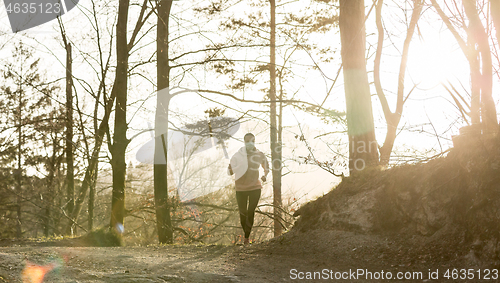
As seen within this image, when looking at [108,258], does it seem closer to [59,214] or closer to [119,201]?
[119,201]

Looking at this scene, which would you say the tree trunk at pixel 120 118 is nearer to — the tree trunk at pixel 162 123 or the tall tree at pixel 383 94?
the tree trunk at pixel 162 123

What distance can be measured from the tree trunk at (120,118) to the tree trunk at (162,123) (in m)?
0.88

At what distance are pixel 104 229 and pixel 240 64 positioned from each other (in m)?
5.94

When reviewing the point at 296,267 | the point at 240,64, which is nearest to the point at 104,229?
the point at 240,64

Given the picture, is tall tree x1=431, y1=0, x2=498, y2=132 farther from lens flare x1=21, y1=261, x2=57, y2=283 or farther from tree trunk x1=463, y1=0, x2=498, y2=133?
lens flare x1=21, y1=261, x2=57, y2=283

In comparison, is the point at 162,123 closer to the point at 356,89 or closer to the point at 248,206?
the point at 248,206

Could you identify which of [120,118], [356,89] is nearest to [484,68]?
[356,89]

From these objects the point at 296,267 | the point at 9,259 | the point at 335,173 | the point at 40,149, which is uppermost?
the point at 40,149

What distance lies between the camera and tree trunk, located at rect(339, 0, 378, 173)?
7.04 meters

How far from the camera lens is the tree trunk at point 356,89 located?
7039 millimetres

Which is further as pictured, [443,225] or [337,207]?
[337,207]

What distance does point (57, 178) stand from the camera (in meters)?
19.2

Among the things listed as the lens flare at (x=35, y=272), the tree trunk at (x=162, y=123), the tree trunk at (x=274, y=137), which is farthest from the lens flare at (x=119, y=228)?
the tree trunk at (x=274, y=137)

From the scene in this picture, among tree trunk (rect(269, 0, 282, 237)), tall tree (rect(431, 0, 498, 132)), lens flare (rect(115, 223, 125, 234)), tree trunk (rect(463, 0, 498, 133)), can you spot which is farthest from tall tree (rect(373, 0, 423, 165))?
lens flare (rect(115, 223, 125, 234))
